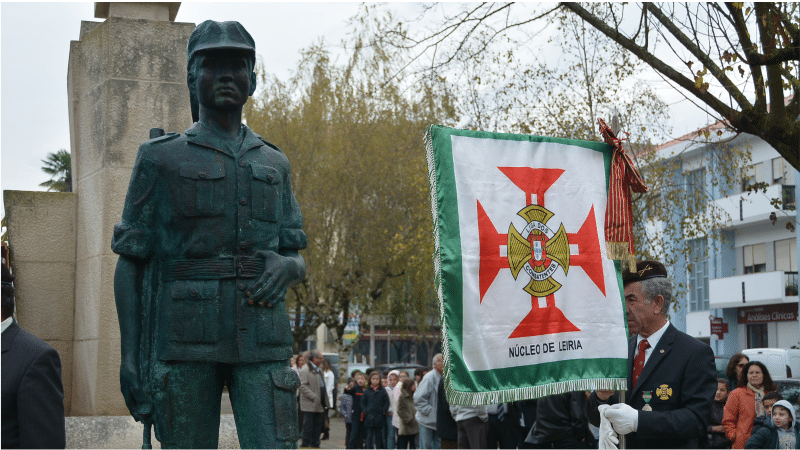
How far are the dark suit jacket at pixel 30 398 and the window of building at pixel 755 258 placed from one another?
41.8m

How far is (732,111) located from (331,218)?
20.9 m

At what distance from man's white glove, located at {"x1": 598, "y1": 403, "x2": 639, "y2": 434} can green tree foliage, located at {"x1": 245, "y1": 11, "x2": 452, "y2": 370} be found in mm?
23635

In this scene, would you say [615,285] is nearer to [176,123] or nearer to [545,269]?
[545,269]

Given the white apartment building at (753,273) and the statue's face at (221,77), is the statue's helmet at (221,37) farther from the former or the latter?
the white apartment building at (753,273)

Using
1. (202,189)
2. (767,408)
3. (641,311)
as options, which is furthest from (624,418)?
(767,408)

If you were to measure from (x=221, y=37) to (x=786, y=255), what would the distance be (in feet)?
132

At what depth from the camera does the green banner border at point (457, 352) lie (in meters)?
5.07

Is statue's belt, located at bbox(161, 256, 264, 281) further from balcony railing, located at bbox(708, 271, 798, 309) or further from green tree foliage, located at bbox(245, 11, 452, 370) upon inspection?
balcony railing, located at bbox(708, 271, 798, 309)

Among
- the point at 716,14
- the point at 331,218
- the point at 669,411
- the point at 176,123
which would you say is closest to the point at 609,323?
the point at 669,411

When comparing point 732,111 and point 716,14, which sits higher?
point 716,14

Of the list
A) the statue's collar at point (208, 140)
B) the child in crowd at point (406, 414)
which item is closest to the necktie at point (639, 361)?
the statue's collar at point (208, 140)

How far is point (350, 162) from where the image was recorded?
95.3ft

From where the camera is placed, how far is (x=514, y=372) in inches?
206

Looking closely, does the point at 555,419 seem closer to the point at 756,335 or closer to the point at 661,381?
the point at 661,381
